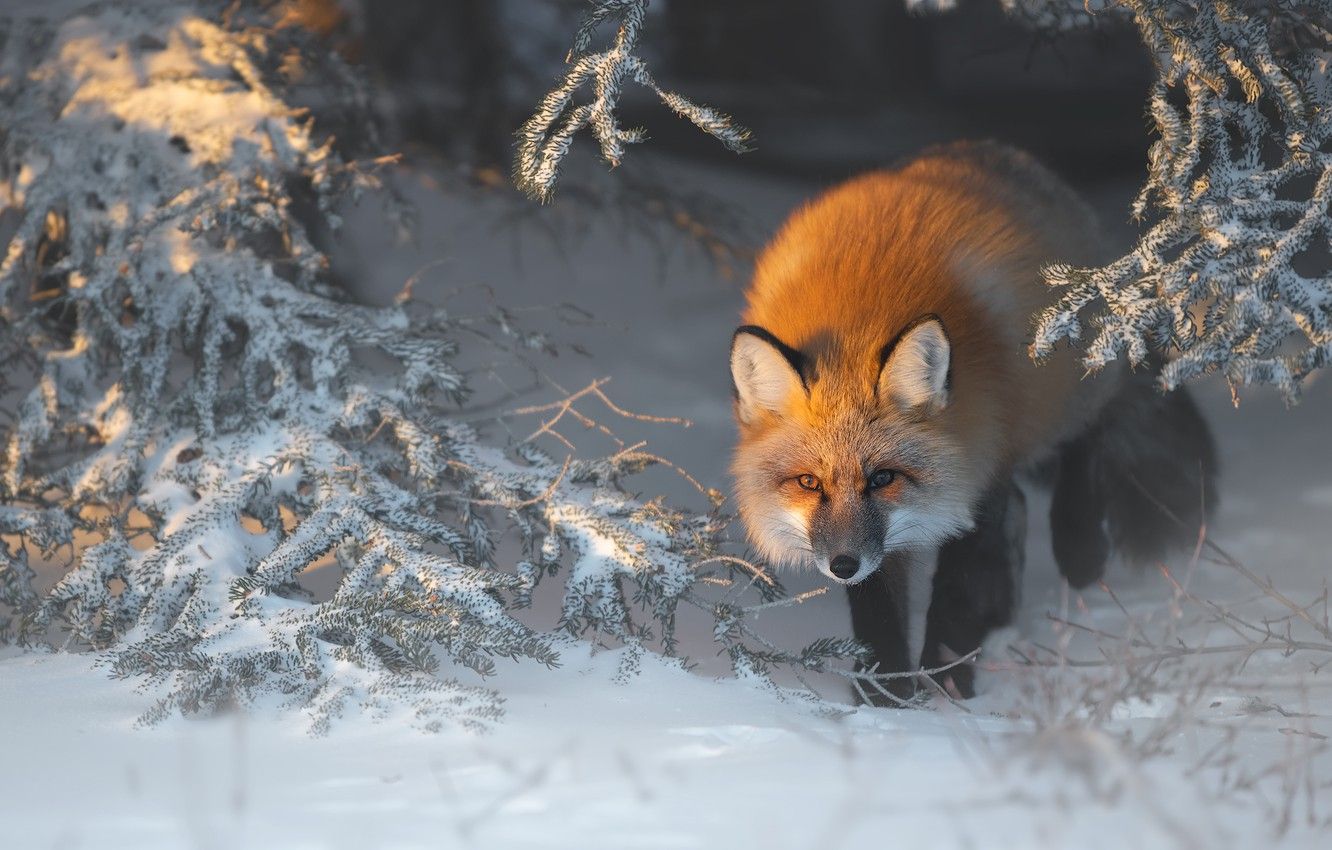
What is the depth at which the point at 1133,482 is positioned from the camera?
3.92 meters

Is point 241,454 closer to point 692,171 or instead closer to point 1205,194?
point 1205,194

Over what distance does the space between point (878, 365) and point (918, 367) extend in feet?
0.31

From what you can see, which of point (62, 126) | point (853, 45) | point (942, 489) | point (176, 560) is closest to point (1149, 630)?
point (942, 489)

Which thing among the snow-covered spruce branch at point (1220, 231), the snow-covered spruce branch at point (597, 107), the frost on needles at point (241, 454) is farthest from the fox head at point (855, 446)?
the snow-covered spruce branch at point (597, 107)

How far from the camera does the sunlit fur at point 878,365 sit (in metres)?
2.72

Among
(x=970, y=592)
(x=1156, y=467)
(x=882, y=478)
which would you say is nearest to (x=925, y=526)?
(x=882, y=478)

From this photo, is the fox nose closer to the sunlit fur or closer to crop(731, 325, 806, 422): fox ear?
the sunlit fur

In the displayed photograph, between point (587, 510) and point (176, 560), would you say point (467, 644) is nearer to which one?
point (587, 510)

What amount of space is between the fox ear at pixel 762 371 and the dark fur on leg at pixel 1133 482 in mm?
1438

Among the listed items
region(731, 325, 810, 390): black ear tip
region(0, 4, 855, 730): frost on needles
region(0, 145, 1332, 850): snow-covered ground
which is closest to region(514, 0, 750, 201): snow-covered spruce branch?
region(731, 325, 810, 390): black ear tip

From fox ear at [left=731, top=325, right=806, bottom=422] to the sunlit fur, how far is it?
3 cm

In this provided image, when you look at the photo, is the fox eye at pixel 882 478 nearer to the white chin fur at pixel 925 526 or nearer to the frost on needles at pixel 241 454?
the white chin fur at pixel 925 526

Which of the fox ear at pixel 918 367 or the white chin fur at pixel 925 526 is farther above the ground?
the fox ear at pixel 918 367

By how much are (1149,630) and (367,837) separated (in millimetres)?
2439
